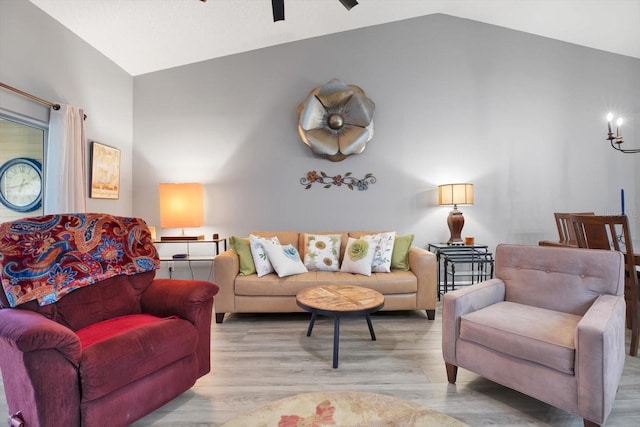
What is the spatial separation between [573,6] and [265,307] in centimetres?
434

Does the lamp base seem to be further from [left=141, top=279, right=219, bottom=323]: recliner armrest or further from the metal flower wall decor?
[left=141, top=279, right=219, bottom=323]: recliner armrest

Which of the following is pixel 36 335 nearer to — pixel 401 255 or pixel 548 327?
pixel 548 327

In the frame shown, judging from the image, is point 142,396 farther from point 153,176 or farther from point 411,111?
point 411,111

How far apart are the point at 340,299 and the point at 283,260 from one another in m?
0.90

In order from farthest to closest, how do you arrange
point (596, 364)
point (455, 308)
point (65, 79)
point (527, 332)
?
point (65, 79) → point (455, 308) → point (527, 332) → point (596, 364)

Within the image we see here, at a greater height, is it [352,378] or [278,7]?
[278,7]

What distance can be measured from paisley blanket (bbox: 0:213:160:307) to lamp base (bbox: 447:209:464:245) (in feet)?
9.83

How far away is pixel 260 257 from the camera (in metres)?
3.13

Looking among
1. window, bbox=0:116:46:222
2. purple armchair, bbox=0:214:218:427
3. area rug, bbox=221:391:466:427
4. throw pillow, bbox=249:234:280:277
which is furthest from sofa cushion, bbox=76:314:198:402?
window, bbox=0:116:46:222

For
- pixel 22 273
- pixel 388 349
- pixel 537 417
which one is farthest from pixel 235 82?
pixel 537 417

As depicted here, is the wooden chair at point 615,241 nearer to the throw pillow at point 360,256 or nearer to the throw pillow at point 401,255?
the throw pillow at point 401,255

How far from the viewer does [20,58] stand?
2486mm

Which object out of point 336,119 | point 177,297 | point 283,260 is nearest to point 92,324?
point 177,297

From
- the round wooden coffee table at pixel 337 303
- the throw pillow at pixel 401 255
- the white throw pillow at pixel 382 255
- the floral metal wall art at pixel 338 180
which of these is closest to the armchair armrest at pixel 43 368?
the round wooden coffee table at pixel 337 303
